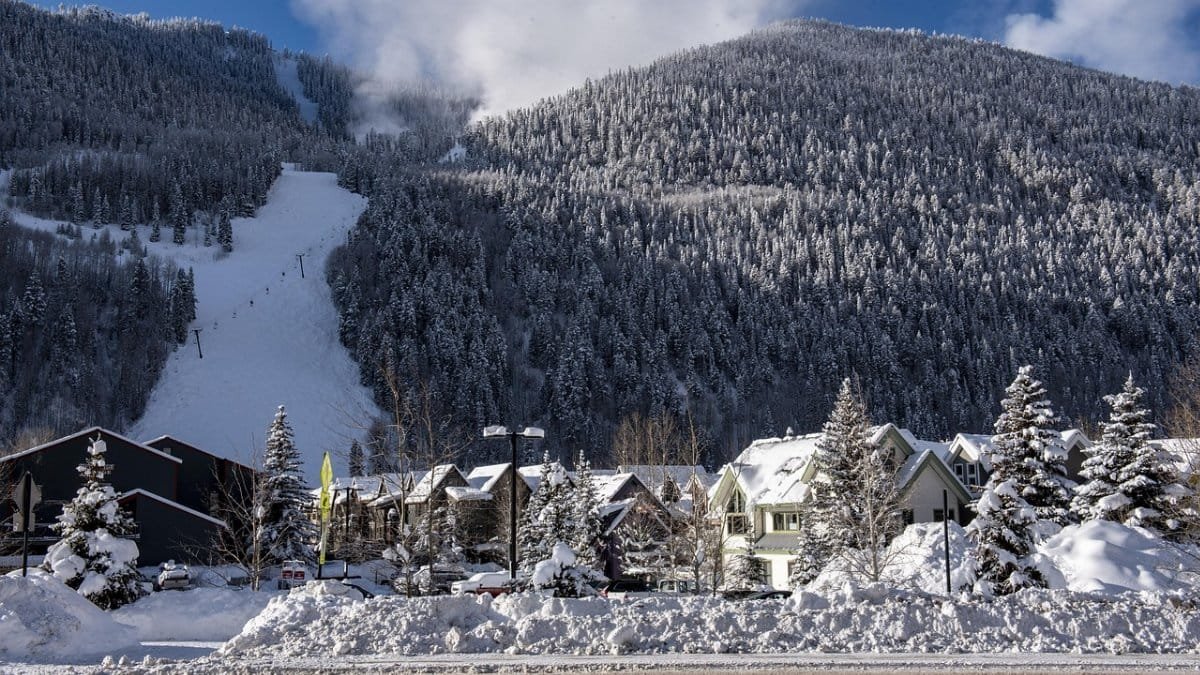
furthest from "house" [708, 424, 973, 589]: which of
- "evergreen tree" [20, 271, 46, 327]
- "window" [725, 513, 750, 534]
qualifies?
"evergreen tree" [20, 271, 46, 327]

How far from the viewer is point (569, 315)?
479 feet

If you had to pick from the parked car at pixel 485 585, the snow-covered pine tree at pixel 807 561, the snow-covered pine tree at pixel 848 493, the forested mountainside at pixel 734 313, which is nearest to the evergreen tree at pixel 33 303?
the forested mountainside at pixel 734 313

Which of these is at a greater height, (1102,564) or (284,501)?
→ (284,501)

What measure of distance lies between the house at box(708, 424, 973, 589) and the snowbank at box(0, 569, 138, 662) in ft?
106

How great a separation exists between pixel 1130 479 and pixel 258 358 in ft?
358

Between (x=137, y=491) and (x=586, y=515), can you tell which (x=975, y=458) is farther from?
(x=137, y=491)

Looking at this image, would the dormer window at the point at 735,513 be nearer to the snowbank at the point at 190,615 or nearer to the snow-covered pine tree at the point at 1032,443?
the snow-covered pine tree at the point at 1032,443

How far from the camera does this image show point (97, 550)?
1006 inches

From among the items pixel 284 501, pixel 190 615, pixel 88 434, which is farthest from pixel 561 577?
pixel 88 434

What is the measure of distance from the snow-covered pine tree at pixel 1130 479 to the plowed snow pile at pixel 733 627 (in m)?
21.9

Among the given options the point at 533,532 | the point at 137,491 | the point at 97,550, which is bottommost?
the point at 533,532

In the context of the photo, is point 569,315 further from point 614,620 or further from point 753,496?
point 614,620

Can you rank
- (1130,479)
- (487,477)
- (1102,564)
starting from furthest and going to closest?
(487,477)
(1130,479)
(1102,564)

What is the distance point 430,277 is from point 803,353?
189ft
